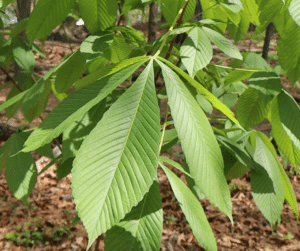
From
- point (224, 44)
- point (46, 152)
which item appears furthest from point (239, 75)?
point (46, 152)

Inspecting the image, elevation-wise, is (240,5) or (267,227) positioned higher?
(240,5)

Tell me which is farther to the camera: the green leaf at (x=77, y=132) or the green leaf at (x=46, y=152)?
the green leaf at (x=46, y=152)

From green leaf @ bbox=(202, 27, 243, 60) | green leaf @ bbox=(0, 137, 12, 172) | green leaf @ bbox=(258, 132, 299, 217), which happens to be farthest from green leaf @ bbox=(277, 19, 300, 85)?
green leaf @ bbox=(0, 137, 12, 172)

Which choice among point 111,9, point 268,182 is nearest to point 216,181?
point 268,182

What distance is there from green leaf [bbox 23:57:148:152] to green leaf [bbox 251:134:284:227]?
527 millimetres

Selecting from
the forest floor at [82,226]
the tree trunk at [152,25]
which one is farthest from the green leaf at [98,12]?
the tree trunk at [152,25]

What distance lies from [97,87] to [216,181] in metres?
0.27

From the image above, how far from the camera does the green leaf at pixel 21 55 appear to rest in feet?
3.79

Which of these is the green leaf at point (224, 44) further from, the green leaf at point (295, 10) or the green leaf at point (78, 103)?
the green leaf at point (78, 103)

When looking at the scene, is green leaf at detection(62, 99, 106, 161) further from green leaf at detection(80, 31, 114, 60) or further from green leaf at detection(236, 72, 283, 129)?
green leaf at detection(236, 72, 283, 129)

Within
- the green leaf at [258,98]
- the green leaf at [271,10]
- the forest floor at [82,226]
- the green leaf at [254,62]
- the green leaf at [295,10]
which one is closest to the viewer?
the green leaf at [295,10]

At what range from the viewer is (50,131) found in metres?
0.47

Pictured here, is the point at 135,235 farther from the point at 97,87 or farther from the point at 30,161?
the point at 30,161

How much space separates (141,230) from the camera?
0.55 metres
